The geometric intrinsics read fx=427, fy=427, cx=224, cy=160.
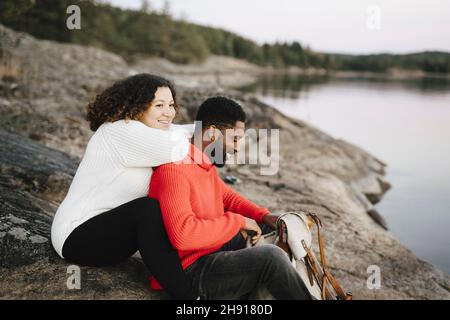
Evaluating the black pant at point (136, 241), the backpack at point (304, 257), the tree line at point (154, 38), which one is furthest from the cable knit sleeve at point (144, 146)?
the tree line at point (154, 38)

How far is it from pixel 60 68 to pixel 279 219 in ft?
37.6

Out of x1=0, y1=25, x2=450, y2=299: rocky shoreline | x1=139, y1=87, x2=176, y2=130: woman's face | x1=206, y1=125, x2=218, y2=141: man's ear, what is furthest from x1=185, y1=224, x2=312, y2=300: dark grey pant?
x1=139, y1=87, x2=176, y2=130: woman's face

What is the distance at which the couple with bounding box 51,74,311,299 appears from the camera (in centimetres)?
211

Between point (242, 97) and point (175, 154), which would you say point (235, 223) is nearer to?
point (175, 154)

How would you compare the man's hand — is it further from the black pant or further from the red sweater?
the black pant

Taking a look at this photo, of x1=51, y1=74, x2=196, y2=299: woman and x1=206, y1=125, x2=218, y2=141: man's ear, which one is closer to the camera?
x1=51, y1=74, x2=196, y2=299: woman

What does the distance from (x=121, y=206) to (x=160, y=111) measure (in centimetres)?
68

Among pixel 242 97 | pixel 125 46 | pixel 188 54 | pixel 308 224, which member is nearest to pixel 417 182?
pixel 242 97

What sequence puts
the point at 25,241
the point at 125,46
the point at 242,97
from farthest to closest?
the point at 125,46, the point at 242,97, the point at 25,241

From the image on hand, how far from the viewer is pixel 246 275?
2.13 metres

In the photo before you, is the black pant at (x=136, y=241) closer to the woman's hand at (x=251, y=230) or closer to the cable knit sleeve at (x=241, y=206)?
the woman's hand at (x=251, y=230)

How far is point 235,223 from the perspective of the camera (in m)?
2.28

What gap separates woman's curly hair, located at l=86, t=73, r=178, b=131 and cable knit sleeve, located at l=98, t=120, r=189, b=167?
25 cm

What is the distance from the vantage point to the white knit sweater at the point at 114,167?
2.23 meters
